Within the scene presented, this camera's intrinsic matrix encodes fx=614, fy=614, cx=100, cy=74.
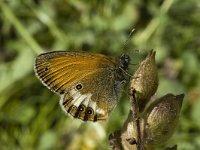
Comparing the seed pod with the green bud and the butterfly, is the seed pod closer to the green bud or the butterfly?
the green bud

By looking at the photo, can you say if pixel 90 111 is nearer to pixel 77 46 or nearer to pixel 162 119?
pixel 162 119

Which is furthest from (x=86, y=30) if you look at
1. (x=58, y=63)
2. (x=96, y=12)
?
(x=58, y=63)

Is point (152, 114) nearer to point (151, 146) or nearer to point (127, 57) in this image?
point (151, 146)

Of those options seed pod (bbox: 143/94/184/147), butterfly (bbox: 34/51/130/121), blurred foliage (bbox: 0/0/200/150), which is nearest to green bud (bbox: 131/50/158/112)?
seed pod (bbox: 143/94/184/147)

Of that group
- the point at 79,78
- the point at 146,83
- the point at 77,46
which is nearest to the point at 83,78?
the point at 79,78

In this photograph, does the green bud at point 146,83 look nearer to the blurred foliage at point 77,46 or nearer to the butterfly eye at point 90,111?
the butterfly eye at point 90,111
